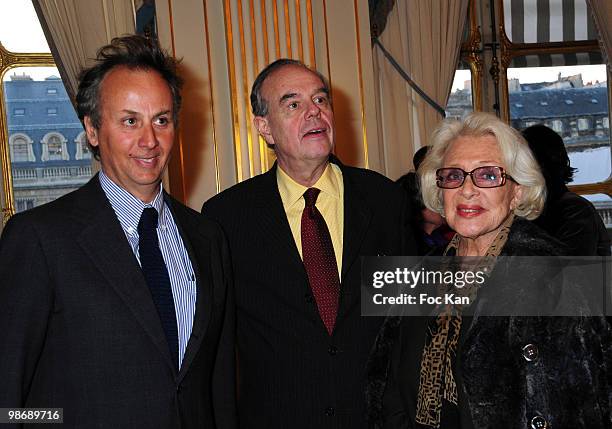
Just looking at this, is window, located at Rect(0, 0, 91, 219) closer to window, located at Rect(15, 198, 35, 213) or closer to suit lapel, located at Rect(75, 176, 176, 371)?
window, located at Rect(15, 198, 35, 213)

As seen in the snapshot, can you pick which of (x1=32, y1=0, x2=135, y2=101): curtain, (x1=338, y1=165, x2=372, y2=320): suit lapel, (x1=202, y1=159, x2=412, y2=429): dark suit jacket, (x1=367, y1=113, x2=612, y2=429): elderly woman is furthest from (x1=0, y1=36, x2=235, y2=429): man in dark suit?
(x1=32, y1=0, x2=135, y2=101): curtain

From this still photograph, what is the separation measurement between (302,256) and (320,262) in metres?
0.06

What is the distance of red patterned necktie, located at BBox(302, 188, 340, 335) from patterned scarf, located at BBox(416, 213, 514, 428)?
1.25ft

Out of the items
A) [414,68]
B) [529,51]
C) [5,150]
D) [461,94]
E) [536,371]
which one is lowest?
[536,371]

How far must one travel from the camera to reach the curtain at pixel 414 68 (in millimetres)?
5504

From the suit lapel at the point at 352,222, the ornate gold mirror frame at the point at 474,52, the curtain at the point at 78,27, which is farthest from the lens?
the ornate gold mirror frame at the point at 474,52

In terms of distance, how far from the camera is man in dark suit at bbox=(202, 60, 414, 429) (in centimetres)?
230

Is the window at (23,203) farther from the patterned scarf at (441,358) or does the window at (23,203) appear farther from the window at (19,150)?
the patterned scarf at (441,358)

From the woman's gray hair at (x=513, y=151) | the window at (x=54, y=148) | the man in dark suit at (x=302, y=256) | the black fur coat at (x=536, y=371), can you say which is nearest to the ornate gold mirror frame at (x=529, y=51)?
the window at (x=54, y=148)

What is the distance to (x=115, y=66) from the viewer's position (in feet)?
6.45

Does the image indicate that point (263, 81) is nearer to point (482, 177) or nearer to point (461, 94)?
point (482, 177)

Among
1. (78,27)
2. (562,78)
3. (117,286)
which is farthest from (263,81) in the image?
(562,78)

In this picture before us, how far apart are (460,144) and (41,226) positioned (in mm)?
1154

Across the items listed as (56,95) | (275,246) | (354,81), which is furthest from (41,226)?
(56,95)
